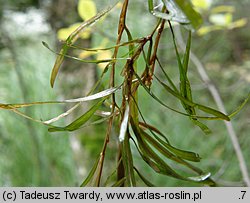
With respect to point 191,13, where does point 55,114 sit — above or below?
above

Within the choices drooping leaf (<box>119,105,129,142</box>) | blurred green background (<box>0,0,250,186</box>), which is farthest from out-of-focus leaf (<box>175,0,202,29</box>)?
blurred green background (<box>0,0,250,186</box>)

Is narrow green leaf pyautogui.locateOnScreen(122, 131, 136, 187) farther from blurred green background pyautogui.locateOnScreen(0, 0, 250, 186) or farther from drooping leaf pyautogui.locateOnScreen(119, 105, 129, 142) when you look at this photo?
blurred green background pyautogui.locateOnScreen(0, 0, 250, 186)

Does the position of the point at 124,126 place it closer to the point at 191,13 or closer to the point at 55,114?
the point at 191,13

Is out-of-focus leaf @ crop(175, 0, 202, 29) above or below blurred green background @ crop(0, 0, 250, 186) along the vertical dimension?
below

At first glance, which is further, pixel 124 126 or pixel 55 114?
pixel 55 114

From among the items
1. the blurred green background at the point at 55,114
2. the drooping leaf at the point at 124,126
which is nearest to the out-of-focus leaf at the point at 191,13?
the drooping leaf at the point at 124,126

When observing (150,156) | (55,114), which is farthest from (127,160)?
(55,114)

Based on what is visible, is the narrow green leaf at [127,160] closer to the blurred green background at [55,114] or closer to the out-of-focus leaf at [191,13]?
the out-of-focus leaf at [191,13]

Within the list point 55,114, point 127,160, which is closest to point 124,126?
point 127,160

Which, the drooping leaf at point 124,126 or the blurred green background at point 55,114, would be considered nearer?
the drooping leaf at point 124,126

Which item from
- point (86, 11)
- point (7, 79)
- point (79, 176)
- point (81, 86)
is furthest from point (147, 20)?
point (86, 11)
